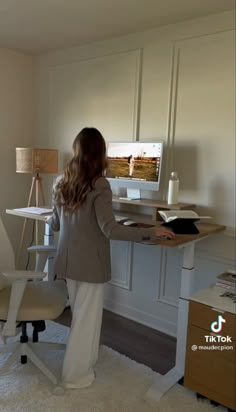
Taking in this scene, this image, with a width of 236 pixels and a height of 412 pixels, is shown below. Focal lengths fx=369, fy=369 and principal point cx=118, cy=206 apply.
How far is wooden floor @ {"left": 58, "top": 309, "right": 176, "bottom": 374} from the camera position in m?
2.49

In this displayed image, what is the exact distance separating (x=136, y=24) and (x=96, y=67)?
0.60m

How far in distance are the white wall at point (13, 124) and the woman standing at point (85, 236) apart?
1743 millimetres

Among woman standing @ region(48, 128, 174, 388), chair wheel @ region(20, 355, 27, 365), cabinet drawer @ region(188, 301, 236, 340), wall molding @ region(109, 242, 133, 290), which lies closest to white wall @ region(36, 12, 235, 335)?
wall molding @ region(109, 242, 133, 290)

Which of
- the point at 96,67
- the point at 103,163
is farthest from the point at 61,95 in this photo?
the point at 103,163

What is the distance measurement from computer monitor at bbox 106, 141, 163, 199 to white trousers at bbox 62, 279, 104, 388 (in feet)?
3.04

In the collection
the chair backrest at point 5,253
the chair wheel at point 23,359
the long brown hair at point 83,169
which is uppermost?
the long brown hair at point 83,169

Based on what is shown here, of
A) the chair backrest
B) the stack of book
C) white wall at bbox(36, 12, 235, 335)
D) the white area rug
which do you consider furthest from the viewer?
white wall at bbox(36, 12, 235, 335)

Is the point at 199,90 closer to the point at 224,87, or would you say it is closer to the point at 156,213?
the point at 224,87

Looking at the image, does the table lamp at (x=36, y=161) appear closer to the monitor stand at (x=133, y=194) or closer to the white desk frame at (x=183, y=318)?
the monitor stand at (x=133, y=194)

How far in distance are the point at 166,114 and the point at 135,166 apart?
449 millimetres

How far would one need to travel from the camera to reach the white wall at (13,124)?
11.6 ft

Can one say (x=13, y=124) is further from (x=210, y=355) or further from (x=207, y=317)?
(x=210, y=355)

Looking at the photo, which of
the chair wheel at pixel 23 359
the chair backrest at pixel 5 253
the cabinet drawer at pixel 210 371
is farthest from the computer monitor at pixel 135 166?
the chair wheel at pixel 23 359

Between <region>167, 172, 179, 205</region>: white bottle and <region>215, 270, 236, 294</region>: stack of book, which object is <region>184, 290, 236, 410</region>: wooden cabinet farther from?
<region>167, 172, 179, 205</region>: white bottle
